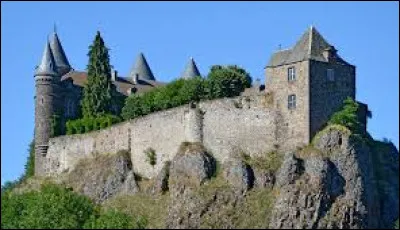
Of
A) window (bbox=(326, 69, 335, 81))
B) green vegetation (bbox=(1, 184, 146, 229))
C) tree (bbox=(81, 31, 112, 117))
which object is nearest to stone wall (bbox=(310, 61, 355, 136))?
window (bbox=(326, 69, 335, 81))

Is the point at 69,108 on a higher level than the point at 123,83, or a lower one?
lower

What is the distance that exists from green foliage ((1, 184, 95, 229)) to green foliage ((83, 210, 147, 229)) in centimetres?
147

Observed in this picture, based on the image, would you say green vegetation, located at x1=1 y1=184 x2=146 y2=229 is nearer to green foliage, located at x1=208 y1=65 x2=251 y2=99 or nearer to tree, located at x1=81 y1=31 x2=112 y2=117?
tree, located at x1=81 y1=31 x2=112 y2=117

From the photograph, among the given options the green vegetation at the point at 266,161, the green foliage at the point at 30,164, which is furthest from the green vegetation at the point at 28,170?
the green vegetation at the point at 266,161

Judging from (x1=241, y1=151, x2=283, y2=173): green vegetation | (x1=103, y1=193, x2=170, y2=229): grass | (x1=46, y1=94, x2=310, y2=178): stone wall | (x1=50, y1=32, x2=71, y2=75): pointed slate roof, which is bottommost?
(x1=103, y1=193, x2=170, y2=229): grass

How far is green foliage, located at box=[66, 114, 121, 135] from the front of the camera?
347 feet

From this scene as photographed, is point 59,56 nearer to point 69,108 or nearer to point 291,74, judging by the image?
point 69,108

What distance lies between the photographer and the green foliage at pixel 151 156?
9869 centimetres

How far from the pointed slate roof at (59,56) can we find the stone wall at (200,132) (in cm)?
1424

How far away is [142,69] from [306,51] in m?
37.4

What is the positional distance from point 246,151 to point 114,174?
1024 cm

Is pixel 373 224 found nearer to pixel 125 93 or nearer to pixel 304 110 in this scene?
pixel 304 110

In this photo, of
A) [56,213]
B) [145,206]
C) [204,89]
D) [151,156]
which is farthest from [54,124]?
[145,206]

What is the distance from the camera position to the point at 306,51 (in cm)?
9406
